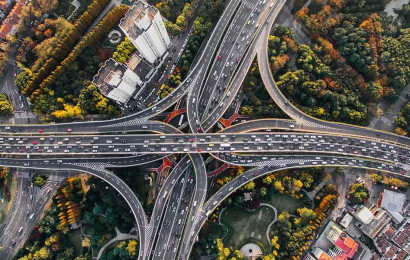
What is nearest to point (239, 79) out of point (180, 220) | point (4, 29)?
point (180, 220)

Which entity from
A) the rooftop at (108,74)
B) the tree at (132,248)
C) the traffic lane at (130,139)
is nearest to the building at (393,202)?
the traffic lane at (130,139)

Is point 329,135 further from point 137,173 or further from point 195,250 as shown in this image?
point 137,173

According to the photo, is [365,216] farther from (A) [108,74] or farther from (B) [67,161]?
(B) [67,161]

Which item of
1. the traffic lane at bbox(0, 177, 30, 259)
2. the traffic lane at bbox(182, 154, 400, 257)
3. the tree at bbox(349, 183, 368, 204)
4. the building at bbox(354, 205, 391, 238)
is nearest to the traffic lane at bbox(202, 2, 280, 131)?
the traffic lane at bbox(182, 154, 400, 257)

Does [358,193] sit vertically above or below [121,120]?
above

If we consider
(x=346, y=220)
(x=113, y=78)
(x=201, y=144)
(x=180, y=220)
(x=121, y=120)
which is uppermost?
(x=346, y=220)

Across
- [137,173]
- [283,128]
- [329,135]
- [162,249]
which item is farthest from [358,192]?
[137,173]

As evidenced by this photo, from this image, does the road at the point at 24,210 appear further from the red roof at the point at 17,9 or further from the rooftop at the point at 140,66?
the red roof at the point at 17,9
